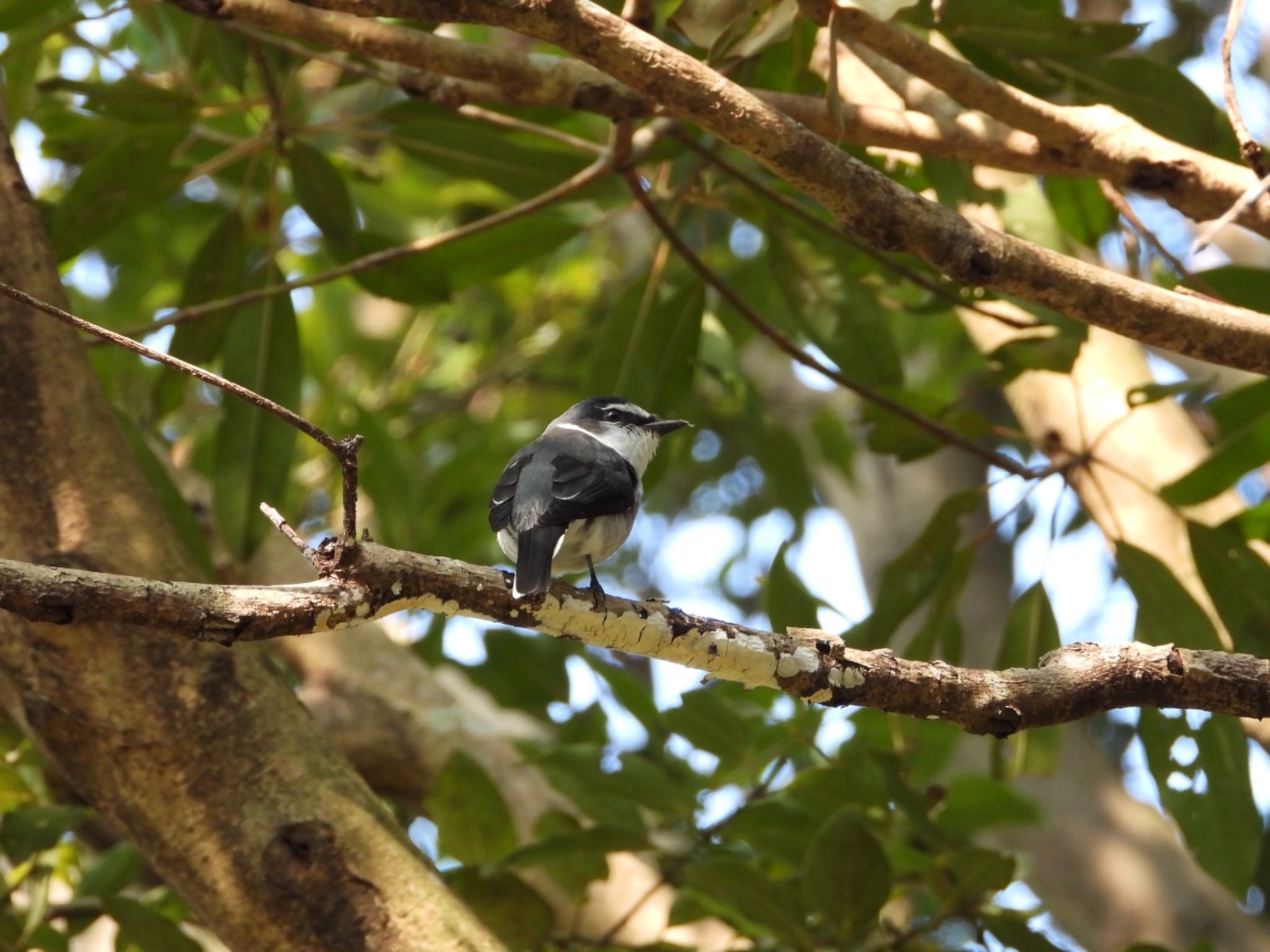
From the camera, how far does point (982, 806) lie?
3799 mm

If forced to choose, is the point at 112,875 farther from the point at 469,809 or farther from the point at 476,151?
the point at 476,151

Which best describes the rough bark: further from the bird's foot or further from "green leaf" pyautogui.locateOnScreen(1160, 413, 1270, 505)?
"green leaf" pyautogui.locateOnScreen(1160, 413, 1270, 505)

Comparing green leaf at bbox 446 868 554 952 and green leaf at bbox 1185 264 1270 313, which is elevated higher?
green leaf at bbox 1185 264 1270 313

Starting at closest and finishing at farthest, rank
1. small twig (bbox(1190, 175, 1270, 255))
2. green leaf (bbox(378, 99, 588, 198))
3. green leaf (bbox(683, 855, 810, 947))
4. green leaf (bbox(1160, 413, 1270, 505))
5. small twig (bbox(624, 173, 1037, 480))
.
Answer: small twig (bbox(1190, 175, 1270, 255))
green leaf (bbox(683, 855, 810, 947))
green leaf (bbox(1160, 413, 1270, 505))
small twig (bbox(624, 173, 1037, 480))
green leaf (bbox(378, 99, 588, 198))

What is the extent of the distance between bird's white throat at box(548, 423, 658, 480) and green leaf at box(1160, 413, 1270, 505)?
1636 millimetres

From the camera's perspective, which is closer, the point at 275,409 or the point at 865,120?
the point at 275,409

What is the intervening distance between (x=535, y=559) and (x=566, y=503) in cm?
51

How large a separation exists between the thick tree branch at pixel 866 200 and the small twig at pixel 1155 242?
576mm

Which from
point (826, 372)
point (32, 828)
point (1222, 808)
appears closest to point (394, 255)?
point (826, 372)

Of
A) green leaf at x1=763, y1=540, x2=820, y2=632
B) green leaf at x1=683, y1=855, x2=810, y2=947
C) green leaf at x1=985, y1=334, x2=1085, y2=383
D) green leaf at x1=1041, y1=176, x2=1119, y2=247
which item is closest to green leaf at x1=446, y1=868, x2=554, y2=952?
green leaf at x1=683, y1=855, x2=810, y2=947

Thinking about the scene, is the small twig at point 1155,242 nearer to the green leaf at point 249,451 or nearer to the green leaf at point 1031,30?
the green leaf at point 1031,30

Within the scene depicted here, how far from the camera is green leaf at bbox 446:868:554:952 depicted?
365 cm

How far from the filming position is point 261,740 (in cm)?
290

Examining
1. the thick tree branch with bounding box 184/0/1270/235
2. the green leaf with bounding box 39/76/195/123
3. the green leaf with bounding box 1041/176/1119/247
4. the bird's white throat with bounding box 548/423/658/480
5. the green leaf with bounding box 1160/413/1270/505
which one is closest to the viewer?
the thick tree branch with bounding box 184/0/1270/235
